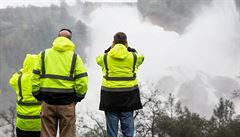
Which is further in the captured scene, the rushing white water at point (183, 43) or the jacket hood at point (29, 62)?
the rushing white water at point (183, 43)

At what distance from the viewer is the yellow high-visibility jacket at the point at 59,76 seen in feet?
19.0

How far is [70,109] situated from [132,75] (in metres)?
1.27

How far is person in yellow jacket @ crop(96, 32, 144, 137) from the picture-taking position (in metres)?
6.66

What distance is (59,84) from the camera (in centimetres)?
579

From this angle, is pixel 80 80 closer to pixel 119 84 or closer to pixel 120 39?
pixel 119 84

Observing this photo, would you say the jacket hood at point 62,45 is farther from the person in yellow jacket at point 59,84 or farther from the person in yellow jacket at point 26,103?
the person in yellow jacket at point 26,103

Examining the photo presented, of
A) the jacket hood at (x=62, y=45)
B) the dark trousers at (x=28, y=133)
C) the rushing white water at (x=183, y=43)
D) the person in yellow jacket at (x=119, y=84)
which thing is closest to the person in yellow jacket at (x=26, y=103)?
the dark trousers at (x=28, y=133)

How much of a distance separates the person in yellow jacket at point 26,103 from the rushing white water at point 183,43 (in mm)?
86950

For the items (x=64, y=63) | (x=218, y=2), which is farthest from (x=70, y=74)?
(x=218, y=2)

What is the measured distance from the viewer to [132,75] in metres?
6.74

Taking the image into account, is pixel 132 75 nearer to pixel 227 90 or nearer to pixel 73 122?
pixel 73 122

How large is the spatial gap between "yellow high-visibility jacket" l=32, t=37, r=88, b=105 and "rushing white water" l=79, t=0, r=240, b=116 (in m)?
87.6

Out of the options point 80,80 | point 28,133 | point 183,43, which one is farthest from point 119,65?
point 183,43

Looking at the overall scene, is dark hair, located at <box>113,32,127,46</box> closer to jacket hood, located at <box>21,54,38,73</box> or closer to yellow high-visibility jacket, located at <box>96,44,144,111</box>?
yellow high-visibility jacket, located at <box>96,44,144,111</box>
